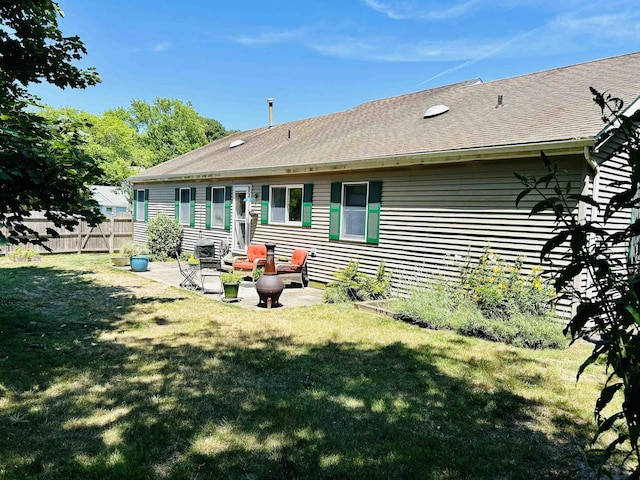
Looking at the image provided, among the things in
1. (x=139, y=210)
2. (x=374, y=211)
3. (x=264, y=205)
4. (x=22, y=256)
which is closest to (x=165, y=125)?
(x=139, y=210)

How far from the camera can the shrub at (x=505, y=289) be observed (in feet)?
21.1

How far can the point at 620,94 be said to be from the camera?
7.13 meters

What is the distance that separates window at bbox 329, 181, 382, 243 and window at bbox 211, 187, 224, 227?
204 inches

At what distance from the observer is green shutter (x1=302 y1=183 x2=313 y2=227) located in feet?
34.6

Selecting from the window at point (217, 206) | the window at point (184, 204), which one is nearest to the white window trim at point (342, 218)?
the window at point (217, 206)

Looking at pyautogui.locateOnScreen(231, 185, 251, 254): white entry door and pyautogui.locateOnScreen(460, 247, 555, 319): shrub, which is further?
pyautogui.locateOnScreen(231, 185, 251, 254): white entry door

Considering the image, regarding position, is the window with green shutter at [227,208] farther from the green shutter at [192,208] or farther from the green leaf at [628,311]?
the green leaf at [628,311]

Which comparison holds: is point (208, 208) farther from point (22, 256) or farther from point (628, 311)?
point (628, 311)

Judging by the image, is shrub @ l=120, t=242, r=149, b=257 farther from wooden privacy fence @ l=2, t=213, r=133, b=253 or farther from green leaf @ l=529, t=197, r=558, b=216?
green leaf @ l=529, t=197, r=558, b=216

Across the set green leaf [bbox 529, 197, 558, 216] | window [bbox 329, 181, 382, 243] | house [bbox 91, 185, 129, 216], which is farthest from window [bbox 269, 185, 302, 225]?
house [bbox 91, 185, 129, 216]

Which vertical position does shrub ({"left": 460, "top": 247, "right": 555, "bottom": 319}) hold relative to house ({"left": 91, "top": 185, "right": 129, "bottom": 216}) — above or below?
below

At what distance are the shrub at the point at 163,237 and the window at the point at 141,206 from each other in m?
2.99

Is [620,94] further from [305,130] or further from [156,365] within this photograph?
→ [305,130]

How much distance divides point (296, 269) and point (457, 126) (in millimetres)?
4865
